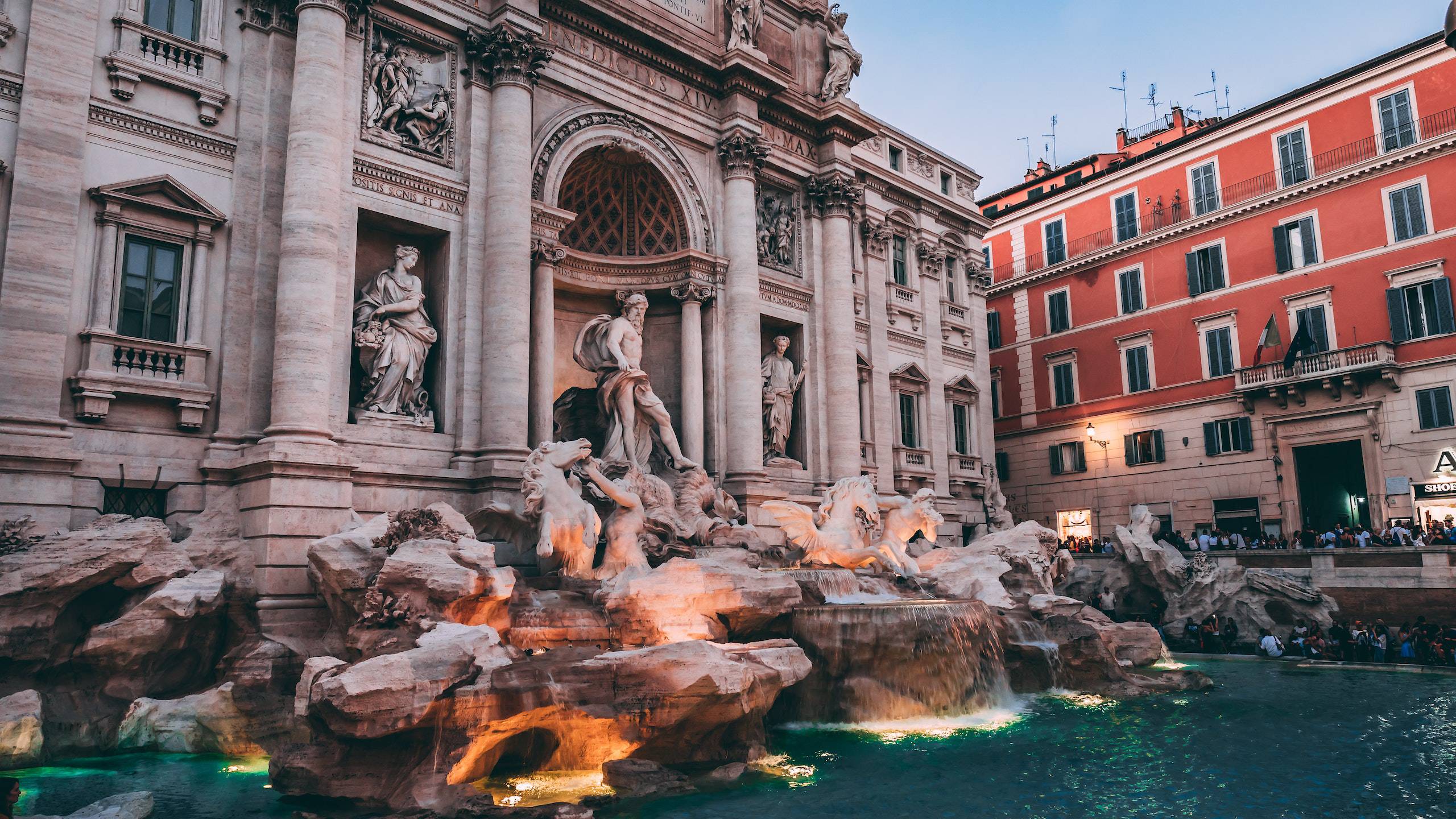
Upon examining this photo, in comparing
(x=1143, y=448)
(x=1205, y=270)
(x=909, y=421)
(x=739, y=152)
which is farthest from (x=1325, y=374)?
(x=739, y=152)

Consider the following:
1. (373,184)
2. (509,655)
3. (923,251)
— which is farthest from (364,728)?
(923,251)

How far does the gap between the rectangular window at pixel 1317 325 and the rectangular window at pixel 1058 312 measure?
751 centimetres

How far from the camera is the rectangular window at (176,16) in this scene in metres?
14.0

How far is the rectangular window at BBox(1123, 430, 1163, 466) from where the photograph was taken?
2956 cm

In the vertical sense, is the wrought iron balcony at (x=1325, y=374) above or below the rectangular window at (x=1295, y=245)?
below

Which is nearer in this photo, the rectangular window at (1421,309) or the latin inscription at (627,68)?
the latin inscription at (627,68)

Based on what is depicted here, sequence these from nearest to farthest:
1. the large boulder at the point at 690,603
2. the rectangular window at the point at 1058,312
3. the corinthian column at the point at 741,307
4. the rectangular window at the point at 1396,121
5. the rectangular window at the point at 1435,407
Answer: the large boulder at the point at 690,603, the corinthian column at the point at 741,307, the rectangular window at the point at 1435,407, the rectangular window at the point at 1396,121, the rectangular window at the point at 1058,312

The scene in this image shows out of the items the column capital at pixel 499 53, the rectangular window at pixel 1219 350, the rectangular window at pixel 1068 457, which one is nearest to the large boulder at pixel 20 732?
the column capital at pixel 499 53

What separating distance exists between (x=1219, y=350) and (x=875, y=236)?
11320 millimetres

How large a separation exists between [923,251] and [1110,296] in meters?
8.15

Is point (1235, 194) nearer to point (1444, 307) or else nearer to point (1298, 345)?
point (1298, 345)

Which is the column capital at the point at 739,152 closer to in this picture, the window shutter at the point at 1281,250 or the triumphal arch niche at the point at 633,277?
the triumphal arch niche at the point at 633,277

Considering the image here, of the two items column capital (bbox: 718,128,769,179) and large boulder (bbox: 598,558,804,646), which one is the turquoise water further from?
column capital (bbox: 718,128,769,179)

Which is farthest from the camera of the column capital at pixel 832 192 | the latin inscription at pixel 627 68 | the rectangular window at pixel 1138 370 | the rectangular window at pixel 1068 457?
the rectangular window at pixel 1068 457
